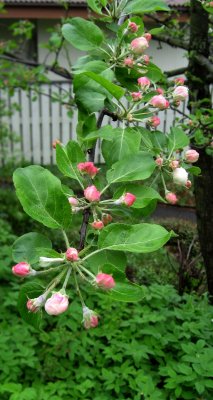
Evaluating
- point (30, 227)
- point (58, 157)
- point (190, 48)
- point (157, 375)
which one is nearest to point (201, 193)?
point (190, 48)

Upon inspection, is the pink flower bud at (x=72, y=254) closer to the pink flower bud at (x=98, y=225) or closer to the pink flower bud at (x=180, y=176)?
the pink flower bud at (x=98, y=225)

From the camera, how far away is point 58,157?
2.86 ft

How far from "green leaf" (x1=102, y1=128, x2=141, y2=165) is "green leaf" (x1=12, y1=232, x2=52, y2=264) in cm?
22

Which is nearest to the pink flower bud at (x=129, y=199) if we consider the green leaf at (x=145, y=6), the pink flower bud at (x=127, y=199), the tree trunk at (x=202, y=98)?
the pink flower bud at (x=127, y=199)

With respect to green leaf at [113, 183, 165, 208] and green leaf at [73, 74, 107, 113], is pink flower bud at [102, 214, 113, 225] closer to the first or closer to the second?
green leaf at [113, 183, 165, 208]

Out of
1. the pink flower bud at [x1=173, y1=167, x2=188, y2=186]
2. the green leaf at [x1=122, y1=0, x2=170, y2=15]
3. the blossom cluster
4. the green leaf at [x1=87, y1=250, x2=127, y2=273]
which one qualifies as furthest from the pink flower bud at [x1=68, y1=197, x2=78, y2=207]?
the green leaf at [x1=122, y1=0, x2=170, y2=15]

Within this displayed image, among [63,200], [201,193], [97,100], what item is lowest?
[201,193]

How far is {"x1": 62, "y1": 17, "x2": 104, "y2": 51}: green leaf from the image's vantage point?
1036 mm

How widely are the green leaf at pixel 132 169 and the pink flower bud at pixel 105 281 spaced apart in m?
0.23

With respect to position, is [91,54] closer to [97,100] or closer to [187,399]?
[97,100]

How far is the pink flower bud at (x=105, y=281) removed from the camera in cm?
69

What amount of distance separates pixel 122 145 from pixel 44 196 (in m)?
0.22

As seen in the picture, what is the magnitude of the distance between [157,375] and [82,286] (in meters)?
1.02

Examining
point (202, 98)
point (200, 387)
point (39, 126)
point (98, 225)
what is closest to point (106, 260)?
point (98, 225)
